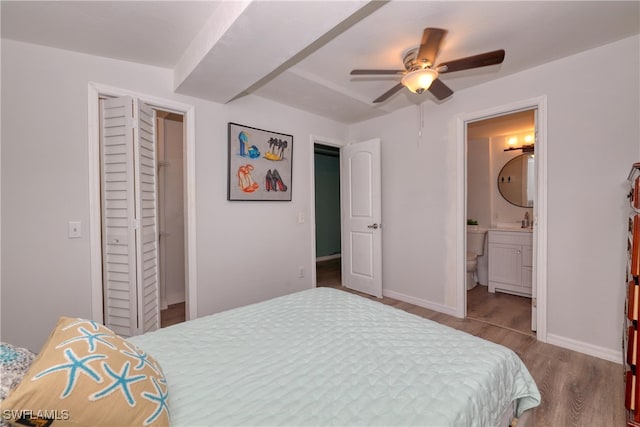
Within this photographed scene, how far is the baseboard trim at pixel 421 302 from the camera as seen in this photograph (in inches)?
123

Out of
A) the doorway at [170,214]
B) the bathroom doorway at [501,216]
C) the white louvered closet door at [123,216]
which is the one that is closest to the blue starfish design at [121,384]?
the white louvered closet door at [123,216]

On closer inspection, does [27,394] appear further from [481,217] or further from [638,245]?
[481,217]

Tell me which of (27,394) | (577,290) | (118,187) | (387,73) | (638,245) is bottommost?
(577,290)

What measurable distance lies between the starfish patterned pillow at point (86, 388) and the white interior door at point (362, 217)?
3011 mm

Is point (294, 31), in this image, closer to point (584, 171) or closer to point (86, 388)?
point (86, 388)

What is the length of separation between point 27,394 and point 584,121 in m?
3.48

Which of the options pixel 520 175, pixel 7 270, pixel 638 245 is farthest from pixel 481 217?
pixel 7 270

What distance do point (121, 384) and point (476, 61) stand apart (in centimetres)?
244

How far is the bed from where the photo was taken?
885mm

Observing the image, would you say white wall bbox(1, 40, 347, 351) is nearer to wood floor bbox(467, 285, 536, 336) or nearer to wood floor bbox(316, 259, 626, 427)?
wood floor bbox(316, 259, 626, 427)

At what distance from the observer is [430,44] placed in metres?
1.79

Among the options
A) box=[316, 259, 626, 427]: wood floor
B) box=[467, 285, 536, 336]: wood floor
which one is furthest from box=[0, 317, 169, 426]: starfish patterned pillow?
box=[467, 285, 536, 336]: wood floor

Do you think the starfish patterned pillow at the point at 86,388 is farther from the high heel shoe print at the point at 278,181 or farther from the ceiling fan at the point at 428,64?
the high heel shoe print at the point at 278,181

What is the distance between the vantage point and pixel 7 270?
1.87 m
